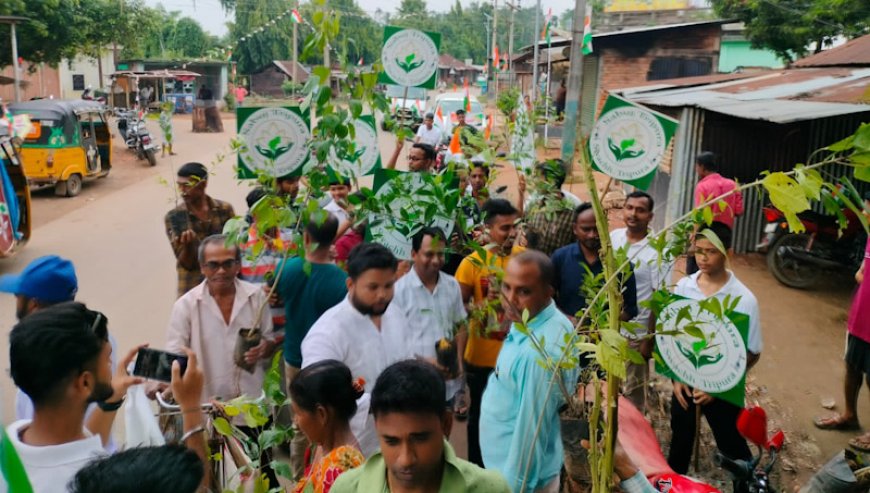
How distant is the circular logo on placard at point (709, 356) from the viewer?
2.85 metres

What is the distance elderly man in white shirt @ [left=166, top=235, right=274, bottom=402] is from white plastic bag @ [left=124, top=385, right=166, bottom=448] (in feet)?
3.48

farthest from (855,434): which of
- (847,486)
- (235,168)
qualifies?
(235,168)

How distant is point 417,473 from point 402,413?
161 millimetres

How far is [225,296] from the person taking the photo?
11.7 ft

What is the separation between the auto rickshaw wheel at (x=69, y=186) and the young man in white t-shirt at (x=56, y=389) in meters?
12.4

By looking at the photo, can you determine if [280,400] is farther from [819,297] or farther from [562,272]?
[819,297]

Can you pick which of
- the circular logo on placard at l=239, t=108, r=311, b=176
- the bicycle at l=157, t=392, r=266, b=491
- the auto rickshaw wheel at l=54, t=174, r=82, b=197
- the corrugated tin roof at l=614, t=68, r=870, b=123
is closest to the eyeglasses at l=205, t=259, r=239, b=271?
the circular logo on placard at l=239, t=108, r=311, b=176

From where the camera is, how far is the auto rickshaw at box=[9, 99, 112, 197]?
12.5 metres

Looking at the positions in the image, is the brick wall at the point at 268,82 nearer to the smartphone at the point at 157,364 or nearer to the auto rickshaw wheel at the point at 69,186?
the auto rickshaw wheel at the point at 69,186

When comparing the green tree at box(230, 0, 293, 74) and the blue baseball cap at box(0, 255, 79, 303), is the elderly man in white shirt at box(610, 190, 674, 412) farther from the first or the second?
the green tree at box(230, 0, 293, 74)

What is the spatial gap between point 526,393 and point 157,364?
4.12 feet

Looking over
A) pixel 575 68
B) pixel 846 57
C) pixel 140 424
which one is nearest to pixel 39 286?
pixel 140 424

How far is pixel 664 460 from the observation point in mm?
2654

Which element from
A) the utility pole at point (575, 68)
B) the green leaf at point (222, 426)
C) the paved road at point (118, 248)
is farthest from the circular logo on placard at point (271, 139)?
the utility pole at point (575, 68)
